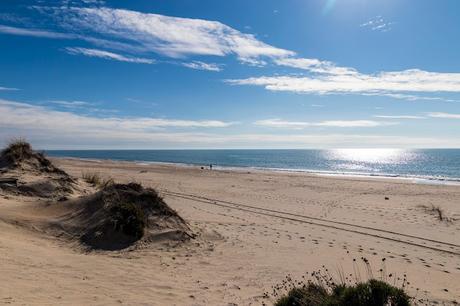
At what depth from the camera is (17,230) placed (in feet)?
30.1

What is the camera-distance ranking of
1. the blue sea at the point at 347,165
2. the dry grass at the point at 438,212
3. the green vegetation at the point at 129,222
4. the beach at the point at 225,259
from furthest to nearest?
the blue sea at the point at 347,165 < the dry grass at the point at 438,212 < the green vegetation at the point at 129,222 < the beach at the point at 225,259

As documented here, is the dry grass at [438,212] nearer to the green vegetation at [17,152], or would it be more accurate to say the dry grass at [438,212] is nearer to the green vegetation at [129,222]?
the green vegetation at [129,222]

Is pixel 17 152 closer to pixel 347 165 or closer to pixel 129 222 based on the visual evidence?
pixel 129 222

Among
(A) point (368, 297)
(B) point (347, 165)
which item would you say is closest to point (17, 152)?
(A) point (368, 297)

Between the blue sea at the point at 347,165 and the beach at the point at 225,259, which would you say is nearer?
the beach at the point at 225,259

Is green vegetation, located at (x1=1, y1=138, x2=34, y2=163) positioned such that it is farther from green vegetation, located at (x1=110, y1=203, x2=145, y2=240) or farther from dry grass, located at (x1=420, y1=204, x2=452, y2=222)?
dry grass, located at (x1=420, y1=204, x2=452, y2=222)

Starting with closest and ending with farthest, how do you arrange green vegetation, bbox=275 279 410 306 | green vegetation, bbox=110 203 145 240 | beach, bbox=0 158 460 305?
green vegetation, bbox=275 279 410 306 → beach, bbox=0 158 460 305 → green vegetation, bbox=110 203 145 240

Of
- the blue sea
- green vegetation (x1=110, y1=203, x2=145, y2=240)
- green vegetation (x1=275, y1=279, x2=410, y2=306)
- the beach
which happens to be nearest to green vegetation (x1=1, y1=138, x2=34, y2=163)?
the beach

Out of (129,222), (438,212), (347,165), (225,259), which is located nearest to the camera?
(225,259)

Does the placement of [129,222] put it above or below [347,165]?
above

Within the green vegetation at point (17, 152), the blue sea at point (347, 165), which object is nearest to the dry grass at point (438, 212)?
the green vegetation at point (17, 152)

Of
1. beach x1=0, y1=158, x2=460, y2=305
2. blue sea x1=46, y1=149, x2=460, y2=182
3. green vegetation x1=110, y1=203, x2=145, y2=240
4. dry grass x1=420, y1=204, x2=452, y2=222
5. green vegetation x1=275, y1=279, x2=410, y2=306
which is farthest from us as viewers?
blue sea x1=46, y1=149, x2=460, y2=182

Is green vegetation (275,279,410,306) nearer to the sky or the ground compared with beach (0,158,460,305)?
nearer to the sky

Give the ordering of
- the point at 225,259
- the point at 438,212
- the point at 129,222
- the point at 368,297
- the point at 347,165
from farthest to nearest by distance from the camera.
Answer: the point at 347,165 < the point at 438,212 < the point at 129,222 < the point at 225,259 < the point at 368,297
